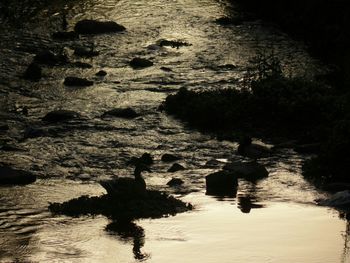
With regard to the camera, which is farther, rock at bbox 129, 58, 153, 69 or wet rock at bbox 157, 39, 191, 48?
wet rock at bbox 157, 39, 191, 48

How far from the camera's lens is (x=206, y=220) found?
14.7 m

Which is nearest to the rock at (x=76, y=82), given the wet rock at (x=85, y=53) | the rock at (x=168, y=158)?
the wet rock at (x=85, y=53)

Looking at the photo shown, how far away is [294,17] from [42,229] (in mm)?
16924

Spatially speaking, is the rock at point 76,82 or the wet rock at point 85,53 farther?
the wet rock at point 85,53

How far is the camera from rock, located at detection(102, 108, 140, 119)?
21.1m

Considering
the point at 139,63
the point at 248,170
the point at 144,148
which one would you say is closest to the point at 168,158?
the point at 144,148

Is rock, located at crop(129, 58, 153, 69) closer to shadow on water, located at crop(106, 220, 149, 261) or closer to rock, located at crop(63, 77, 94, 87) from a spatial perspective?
rock, located at crop(63, 77, 94, 87)

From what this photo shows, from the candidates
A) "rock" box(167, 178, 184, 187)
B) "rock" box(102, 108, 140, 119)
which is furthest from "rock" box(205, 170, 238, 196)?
"rock" box(102, 108, 140, 119)

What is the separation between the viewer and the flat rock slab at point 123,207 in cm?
1491

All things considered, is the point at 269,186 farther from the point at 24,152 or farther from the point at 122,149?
the point at 24,152

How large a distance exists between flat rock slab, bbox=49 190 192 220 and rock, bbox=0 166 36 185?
5.50ft

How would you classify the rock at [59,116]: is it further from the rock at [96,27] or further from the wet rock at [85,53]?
the rock at [96,27]

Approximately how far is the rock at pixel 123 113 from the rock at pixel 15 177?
4.51 meters

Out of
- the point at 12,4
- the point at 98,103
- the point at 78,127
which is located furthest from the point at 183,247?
the point at 12,4
